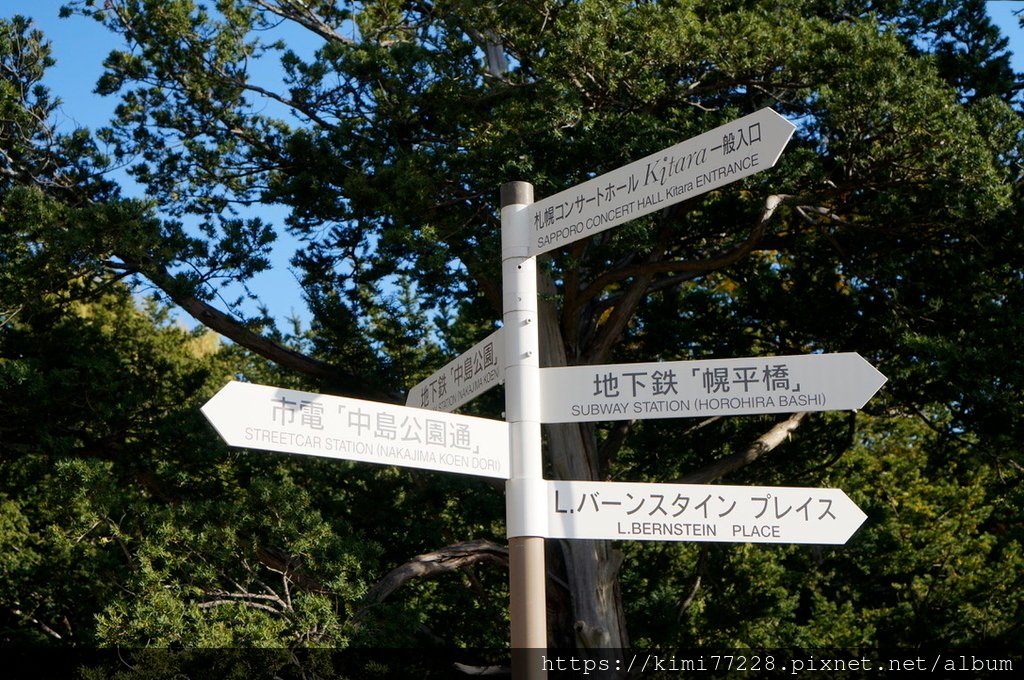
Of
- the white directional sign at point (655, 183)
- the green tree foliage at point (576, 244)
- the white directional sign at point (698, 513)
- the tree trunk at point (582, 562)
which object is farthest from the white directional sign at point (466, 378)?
the tree trunk at point (582, 562)

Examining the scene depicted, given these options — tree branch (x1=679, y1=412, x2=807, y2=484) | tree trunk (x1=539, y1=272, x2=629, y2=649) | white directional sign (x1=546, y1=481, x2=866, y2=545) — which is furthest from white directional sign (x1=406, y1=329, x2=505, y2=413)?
tree branch (x1=679, y1=412, x2=807, y2=484)

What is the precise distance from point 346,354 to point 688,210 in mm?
4100

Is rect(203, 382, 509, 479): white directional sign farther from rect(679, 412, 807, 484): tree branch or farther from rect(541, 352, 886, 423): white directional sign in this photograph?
rect(679, 412, 807, 484): tree branch

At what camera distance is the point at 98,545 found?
451 inches

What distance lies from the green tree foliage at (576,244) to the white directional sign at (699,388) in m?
5.24

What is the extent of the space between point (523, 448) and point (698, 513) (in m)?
0.68

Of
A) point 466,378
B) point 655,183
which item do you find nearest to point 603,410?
point 466,378

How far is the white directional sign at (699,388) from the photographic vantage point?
4.53 meters

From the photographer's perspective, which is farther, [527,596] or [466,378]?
[466,378]

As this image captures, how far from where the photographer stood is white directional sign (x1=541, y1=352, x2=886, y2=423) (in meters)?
4.53

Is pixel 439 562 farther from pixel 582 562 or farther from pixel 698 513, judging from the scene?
pixel 698 513

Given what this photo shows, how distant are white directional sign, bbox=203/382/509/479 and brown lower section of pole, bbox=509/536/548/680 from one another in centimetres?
29

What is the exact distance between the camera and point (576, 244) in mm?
12219

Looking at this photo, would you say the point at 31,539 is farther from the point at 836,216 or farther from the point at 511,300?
the point at 511,300
